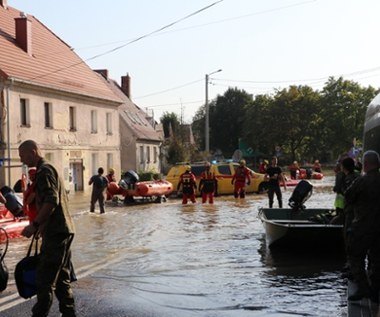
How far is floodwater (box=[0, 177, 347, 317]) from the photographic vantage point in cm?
784

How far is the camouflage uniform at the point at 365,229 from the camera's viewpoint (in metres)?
7.30

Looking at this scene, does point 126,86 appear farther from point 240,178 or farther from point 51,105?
point 240,178

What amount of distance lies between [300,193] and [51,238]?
317 inches

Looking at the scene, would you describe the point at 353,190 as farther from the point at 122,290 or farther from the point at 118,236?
the point at 118,236

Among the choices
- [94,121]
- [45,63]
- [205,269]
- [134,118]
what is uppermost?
[45,63]

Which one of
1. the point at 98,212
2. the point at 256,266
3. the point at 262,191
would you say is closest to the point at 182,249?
the point at 256,266

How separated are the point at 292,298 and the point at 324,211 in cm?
573

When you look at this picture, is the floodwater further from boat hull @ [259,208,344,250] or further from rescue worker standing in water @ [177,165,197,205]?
rescue worker standing in water @ [177,165,197,205]

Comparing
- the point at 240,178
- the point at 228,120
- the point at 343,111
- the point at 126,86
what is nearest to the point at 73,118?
the point at 240,178

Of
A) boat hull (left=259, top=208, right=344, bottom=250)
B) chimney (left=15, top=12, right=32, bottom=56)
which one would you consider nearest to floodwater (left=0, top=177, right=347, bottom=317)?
boat hull (left=259, top=208, right=344, bottom=250)

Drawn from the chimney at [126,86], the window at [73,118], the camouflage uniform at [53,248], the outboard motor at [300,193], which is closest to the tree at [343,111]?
the chimney at [126,86]

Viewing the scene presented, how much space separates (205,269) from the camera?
10.4 m

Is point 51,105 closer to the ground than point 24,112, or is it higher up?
higher up

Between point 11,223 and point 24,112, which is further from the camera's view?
point 24,112
